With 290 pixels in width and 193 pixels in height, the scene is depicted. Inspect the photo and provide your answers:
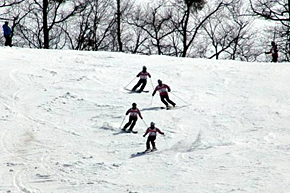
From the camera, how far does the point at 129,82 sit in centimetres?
2409

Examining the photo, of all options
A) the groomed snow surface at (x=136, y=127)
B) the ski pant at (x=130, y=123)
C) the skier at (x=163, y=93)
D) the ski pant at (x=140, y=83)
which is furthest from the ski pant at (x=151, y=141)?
the ski pant at (x=140, y=83)

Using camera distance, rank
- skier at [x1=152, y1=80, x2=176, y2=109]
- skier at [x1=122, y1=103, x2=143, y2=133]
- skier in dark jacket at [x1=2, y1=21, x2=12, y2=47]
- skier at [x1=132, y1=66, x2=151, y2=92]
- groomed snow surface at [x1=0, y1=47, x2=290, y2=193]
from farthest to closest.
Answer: skier in dark jacket at [x1=2, y1=21, x2=12, y2=47], skier at [x1=132, y1=66, x2=151, y2=92], skier at [x1=152, y1=80, x2=176, y2=109], skier at [x1=122, y1=103, x2=143, y2=133], groomed snow surface at [x1=0, y1=47, x2=290, y2=193]

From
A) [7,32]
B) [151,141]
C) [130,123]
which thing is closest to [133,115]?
[130,123]

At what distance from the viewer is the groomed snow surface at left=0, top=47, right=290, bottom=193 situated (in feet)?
45.5

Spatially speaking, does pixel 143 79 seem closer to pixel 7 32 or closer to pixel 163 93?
pixel 163 93

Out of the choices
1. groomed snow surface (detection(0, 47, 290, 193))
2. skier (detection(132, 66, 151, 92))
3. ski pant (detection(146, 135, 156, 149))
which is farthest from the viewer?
skier (detection(132, 66, 151, 92))

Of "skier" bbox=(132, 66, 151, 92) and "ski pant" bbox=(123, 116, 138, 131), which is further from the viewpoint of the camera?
"skier" bbox=(132, 66, 151, 92)

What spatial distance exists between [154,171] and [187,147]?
2453 millimetres

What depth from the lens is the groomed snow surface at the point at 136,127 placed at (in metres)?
13.9

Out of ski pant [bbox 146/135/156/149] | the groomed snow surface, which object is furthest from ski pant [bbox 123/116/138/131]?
ski pant [bbox 146/135/156/149]

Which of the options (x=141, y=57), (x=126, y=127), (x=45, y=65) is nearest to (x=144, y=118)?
(x=126, y=127)

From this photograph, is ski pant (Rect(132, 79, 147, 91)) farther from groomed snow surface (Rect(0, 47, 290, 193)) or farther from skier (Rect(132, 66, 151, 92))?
groomed snow surface (Rect(0, 47, 290, 193))

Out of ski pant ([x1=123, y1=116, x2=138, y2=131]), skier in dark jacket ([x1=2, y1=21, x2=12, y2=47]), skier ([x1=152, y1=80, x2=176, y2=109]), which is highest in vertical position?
skier in dark jacket ([x1=2, y1=21, x2=12, y2=47])

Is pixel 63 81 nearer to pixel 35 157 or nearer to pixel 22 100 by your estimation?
pixel 22 100
